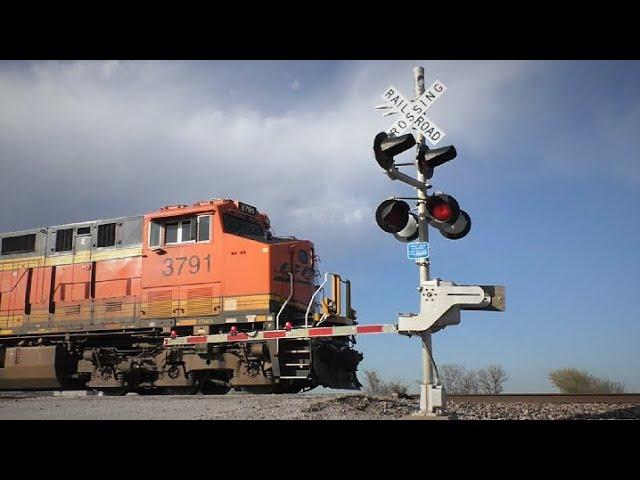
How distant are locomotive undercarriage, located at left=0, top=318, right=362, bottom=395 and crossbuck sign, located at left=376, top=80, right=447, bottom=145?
5825mm

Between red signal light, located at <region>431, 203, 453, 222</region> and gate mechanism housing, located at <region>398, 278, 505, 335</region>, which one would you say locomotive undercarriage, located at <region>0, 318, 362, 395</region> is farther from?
red signal light, located at <region>431, 203, 453, 222</region>

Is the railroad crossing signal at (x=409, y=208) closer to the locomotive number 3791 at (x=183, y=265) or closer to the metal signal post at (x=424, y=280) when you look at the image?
the metal signal post at (x=424, y=280)

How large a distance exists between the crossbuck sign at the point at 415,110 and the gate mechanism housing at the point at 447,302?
1.67 m

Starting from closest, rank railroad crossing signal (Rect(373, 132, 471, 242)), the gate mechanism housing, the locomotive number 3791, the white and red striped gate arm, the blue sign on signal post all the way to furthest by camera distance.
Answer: the gate mechanism housing → railroad crossing signal (Rect(373, 132, 471, 242)) → the blue sign on signal post → the white and red striped gate arm → the locomotive number 3791

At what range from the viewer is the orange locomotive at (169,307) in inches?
479

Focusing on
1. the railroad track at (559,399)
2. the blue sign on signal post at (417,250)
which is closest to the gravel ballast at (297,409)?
the railroad track at (559,399)

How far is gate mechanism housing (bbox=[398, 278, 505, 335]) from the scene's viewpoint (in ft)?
20.2

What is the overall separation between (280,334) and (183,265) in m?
3.45

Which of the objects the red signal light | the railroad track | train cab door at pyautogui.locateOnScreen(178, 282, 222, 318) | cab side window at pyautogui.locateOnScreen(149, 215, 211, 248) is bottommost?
the railroad track

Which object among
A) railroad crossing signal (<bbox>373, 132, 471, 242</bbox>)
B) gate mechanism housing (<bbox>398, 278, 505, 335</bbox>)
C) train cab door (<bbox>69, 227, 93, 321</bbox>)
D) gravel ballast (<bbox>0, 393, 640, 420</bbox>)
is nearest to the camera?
gate mechanism housing (<bbox>398, 278, 505, 335</bbox>)

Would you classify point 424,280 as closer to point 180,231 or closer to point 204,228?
point 204,228

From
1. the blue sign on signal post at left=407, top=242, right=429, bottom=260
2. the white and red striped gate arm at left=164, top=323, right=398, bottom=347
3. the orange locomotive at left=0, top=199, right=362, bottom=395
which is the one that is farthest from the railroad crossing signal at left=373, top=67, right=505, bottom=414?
the orange locomotive at left=0, top=199, right=362, bottom=395
